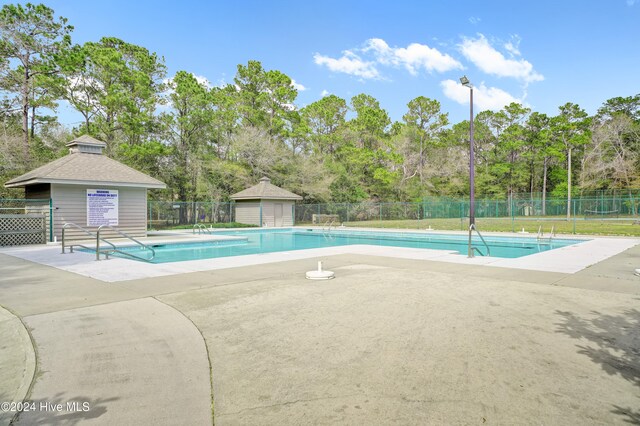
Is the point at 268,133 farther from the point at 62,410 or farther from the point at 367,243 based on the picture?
the point at 62,410

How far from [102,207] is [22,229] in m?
3.11

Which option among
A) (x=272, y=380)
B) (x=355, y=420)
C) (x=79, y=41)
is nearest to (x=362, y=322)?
(x=272, y=380)

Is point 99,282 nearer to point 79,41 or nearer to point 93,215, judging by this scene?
point 93,215

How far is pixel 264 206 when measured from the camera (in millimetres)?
30484

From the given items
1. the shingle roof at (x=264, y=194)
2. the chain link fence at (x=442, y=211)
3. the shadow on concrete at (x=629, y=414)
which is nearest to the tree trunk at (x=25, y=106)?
the shingle roof at (x=264, y=194)

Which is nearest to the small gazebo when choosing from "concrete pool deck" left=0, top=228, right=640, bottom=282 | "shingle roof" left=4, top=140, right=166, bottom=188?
"shingle roof" left=4, top=140, right=166, bottom=188

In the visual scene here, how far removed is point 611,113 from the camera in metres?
47.5

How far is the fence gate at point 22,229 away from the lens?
15.7m

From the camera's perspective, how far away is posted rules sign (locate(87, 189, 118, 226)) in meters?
17.5

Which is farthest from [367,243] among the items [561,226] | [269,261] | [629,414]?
[629,414]

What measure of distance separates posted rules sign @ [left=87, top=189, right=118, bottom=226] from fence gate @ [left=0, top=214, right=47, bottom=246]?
1782mm

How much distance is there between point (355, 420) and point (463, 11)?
72.4 ft

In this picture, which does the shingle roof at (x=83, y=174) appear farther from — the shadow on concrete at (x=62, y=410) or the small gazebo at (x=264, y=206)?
the shadow on concrete at (x=62, y=410)

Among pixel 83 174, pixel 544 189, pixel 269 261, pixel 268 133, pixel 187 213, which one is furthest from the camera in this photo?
pixel 544 189
